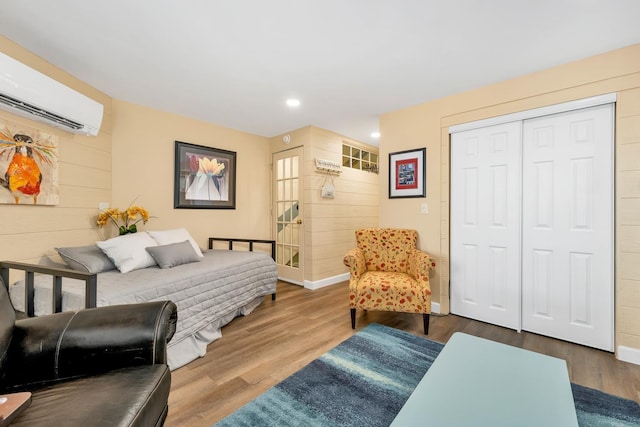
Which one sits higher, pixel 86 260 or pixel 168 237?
pixel 168 237

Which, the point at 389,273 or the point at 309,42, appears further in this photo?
the point at 389,273

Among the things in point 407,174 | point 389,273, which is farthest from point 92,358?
point 407,174

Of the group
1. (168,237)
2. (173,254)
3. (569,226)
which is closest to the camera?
(569,226)

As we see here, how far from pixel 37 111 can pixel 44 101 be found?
0.33 ft

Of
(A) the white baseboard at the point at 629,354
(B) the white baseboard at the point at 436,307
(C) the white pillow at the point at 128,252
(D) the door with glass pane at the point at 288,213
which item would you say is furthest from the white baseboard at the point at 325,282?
(A) the white baseboard at the point at 629,354

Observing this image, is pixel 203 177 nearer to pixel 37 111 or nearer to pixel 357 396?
pixel 37 111

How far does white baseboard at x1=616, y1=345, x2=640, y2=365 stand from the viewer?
1.95 m

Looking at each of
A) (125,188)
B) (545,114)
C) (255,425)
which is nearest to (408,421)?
(255,425)

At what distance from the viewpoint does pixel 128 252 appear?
231 centimetres

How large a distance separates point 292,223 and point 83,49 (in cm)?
285

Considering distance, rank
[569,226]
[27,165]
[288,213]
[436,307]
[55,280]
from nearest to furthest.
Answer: [55,280] < [27,165] < [569,226] < [436,307] < [288,213]

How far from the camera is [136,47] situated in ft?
6.56

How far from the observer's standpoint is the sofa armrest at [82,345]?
1053 mm

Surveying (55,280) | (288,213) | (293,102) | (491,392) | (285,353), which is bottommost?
(285,353)
